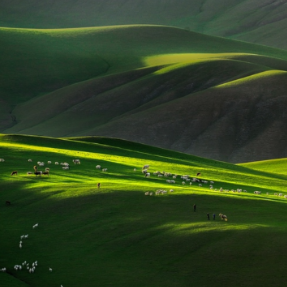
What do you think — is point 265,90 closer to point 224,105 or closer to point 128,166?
point 224,105

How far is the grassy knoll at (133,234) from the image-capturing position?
120 feet

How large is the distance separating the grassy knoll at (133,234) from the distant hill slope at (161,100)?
259 ft

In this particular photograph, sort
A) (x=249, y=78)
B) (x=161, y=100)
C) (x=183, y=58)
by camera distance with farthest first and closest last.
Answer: (x=183, y=58) < (x=161, y=100) < (x=249, y=78)

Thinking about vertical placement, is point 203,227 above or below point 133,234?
above

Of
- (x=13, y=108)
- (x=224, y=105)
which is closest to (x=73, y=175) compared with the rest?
(x=224, y=105)

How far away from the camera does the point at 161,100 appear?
155000 mm

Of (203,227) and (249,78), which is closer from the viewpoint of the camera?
(203,227)

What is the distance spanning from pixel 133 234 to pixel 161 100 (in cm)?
11541

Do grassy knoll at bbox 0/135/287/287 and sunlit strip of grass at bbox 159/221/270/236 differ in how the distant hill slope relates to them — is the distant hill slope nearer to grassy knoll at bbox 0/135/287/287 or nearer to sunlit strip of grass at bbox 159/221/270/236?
grassy knoll at bbox 0/135/287/287

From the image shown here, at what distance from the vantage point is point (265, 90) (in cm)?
14550

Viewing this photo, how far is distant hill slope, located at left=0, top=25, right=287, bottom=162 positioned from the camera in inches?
5310

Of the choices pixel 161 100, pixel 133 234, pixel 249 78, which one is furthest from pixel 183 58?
pixel 133 234

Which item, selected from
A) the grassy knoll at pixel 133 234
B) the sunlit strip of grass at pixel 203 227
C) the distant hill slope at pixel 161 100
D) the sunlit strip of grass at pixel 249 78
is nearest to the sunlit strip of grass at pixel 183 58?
the distant hill slope at pixel 161 100

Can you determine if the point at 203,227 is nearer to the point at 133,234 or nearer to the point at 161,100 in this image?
the point at 133,234
